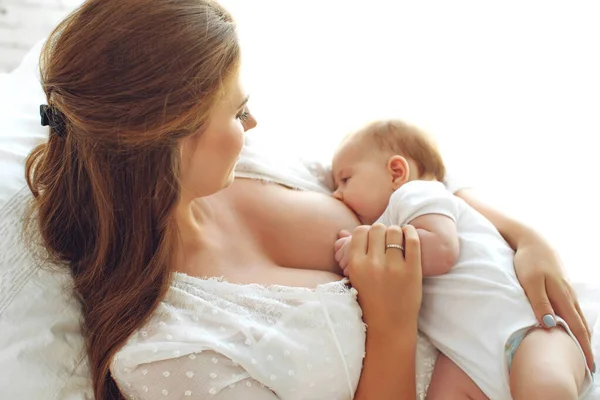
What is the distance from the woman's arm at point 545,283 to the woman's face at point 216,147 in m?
0.56

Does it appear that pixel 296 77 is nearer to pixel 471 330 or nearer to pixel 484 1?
pixel 484 1

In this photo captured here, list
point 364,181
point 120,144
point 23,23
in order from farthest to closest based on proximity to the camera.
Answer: point 23,23 → point 364,181 → point 120,144

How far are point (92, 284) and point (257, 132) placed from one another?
1.97 ft

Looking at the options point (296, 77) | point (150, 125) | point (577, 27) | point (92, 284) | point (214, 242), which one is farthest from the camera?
point (296, 77)

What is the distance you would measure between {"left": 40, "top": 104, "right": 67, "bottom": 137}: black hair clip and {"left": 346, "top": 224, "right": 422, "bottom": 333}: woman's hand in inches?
21.1

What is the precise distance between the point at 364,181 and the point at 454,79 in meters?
0.73

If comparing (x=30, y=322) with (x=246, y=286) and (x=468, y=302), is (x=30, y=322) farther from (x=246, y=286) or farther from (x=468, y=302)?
(x=468, y=302)

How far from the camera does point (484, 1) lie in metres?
1.96

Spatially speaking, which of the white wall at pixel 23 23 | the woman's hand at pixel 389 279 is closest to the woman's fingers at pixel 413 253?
the woman's hand at pixel 389 279

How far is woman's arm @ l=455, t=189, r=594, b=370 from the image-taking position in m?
1.16

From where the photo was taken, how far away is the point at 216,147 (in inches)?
42.5

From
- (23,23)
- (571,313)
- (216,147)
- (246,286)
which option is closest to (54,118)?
(216,147)

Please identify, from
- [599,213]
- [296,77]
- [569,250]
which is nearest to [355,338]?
[569,250]

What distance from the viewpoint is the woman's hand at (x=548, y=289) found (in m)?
1.16
